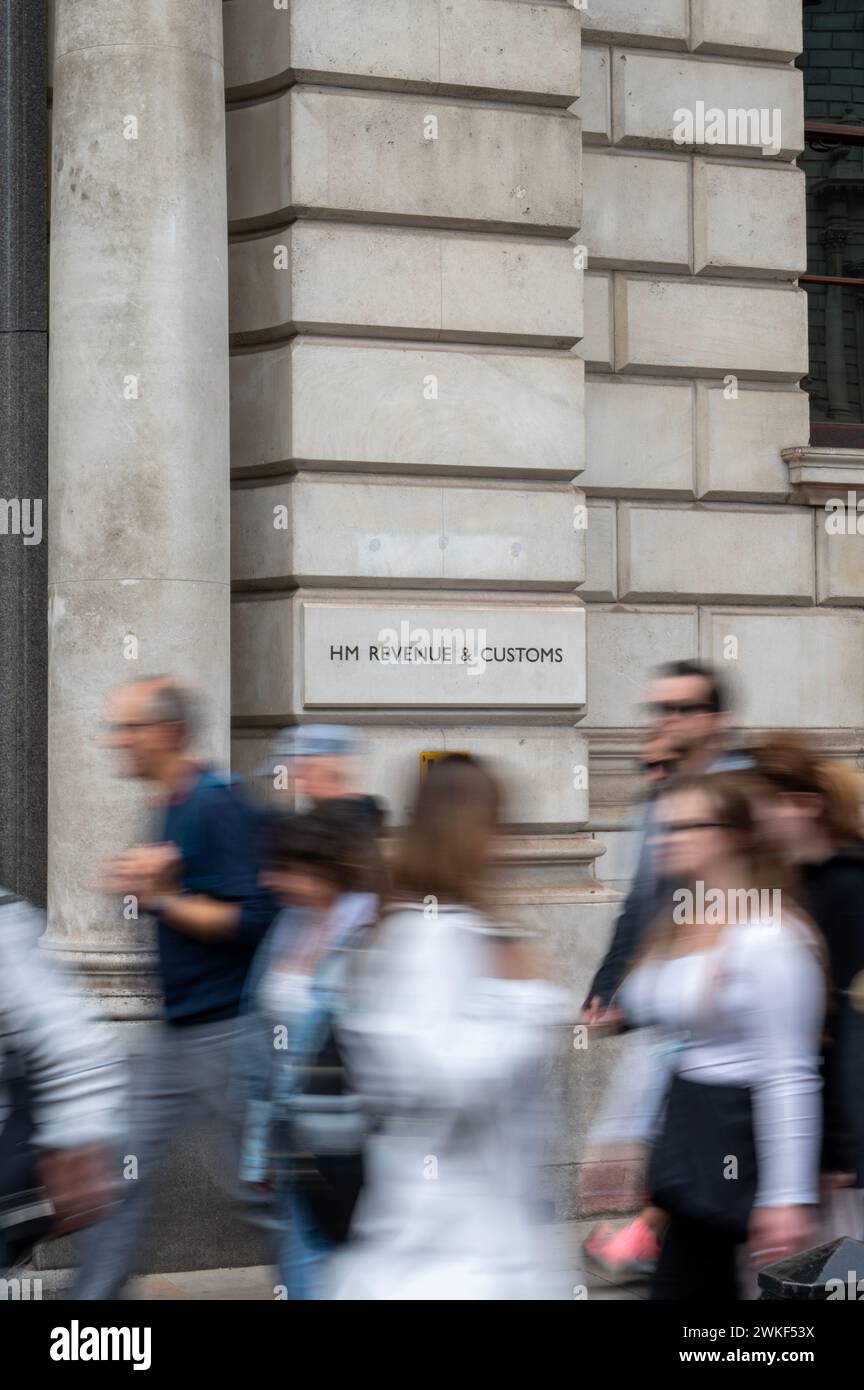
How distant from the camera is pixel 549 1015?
334 cm

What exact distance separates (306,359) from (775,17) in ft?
11.3

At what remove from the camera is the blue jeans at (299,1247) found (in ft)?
12.4

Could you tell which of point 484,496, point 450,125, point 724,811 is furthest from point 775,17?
point 724,811

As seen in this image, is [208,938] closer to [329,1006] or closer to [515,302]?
[329,1006]

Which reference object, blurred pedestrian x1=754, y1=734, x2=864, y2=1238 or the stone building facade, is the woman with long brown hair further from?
the stone building facade

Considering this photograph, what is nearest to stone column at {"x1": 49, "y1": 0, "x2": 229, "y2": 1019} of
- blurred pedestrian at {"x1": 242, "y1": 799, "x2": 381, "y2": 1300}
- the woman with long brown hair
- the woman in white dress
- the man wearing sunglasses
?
the man wearing sunglasses

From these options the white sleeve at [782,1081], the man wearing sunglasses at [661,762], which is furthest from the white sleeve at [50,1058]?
the man wearing sunglasses at [661,762]

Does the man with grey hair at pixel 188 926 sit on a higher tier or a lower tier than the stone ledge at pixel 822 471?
lower

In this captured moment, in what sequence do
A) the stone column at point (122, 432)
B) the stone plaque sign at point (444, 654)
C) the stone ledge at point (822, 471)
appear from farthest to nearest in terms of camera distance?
the stone ledge at point (822, 471)
the stone plaque sign at point (444, 654)
the stone column at point (122, 432)

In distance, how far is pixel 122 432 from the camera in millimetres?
7355

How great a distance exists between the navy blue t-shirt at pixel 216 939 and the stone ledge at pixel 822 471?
506 cm

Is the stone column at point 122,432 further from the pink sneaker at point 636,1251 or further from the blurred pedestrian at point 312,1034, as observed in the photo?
Answer: the pink sneaker at point 636,1251

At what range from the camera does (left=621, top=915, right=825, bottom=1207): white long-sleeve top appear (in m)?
3.76

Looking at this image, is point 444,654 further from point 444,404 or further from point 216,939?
point 216,939
